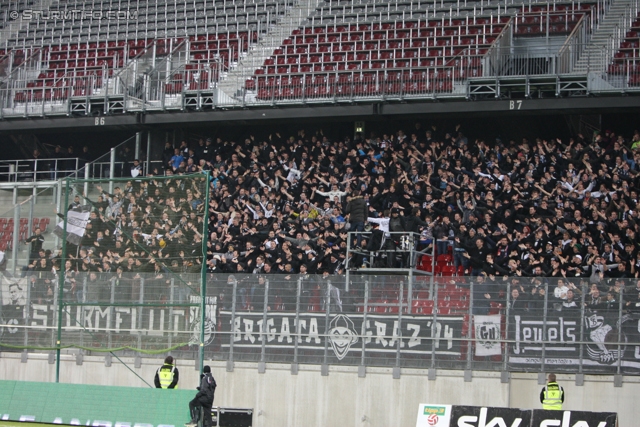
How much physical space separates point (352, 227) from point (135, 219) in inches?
307

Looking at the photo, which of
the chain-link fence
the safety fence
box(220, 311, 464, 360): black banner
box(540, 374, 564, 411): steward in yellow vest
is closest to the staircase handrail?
the safety fence

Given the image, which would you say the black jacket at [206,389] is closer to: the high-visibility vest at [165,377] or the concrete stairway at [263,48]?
the high-visibility vest at [165,377]

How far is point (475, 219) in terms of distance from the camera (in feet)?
75.1

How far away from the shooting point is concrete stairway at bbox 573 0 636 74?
85.5 ft

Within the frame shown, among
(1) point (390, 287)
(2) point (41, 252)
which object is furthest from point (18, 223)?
(1) point (390, 287)

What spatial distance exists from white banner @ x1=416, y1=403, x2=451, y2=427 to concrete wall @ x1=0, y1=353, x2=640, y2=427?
9.25ft

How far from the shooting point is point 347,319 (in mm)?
20484

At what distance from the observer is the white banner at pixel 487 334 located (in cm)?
1956

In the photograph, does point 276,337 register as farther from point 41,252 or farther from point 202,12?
point 202,12

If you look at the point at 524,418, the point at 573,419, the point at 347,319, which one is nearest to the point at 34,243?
the point at 347,319

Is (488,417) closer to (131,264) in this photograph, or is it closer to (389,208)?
(131,264)

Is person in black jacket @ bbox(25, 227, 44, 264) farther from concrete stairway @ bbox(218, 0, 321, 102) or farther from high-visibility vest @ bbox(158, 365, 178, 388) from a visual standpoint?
concrete stairway @ bbox(218, 0, 321, 102)

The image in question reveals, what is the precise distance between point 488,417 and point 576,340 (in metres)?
3.88

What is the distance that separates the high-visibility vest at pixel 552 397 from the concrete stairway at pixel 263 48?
580 inches
